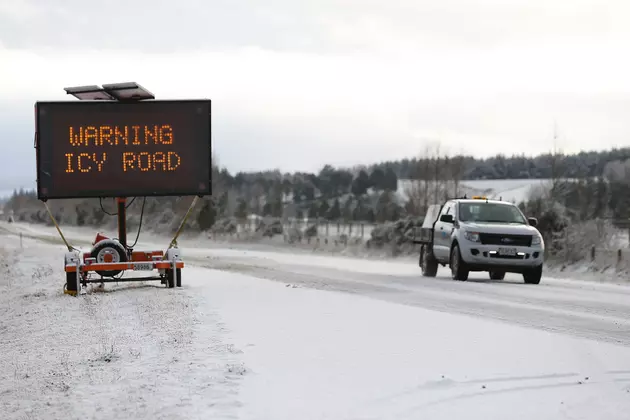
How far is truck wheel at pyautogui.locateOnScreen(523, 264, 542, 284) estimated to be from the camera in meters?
18.8

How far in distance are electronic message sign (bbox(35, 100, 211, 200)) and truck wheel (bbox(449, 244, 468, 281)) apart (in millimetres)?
6071

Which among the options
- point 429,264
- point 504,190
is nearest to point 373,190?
point 504,190

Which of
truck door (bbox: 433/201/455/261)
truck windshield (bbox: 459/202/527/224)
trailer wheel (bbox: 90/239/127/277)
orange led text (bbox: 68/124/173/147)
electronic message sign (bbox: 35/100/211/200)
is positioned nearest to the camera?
electronic message sign (bbox: 35/100/211/200)

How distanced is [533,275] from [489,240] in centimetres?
137

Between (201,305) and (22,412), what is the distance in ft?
19.5

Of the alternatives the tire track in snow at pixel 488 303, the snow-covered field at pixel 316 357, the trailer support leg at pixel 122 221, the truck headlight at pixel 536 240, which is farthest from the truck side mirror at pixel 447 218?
the trailer support leg at pixel 122 221

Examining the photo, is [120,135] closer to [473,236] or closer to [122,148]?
[122,148]

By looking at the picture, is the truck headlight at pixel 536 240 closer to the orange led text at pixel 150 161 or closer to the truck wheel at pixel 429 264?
the truck wheel at pixel 429 264

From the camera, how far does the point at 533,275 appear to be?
1894 centimetres

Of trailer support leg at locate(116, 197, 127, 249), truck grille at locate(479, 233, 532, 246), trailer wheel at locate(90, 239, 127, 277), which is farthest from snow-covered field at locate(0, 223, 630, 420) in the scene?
truck grille at locate(479, 233, 532, 246)

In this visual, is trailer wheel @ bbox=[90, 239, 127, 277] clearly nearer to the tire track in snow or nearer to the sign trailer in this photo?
the sign trailer

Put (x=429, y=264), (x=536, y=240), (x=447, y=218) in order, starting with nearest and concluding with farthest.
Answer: (x=536, y=240), (x=447, y=218), (x=429, y=264)

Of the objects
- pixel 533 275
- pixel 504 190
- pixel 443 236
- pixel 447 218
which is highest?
pixel 504 190

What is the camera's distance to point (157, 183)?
53.7 feet
